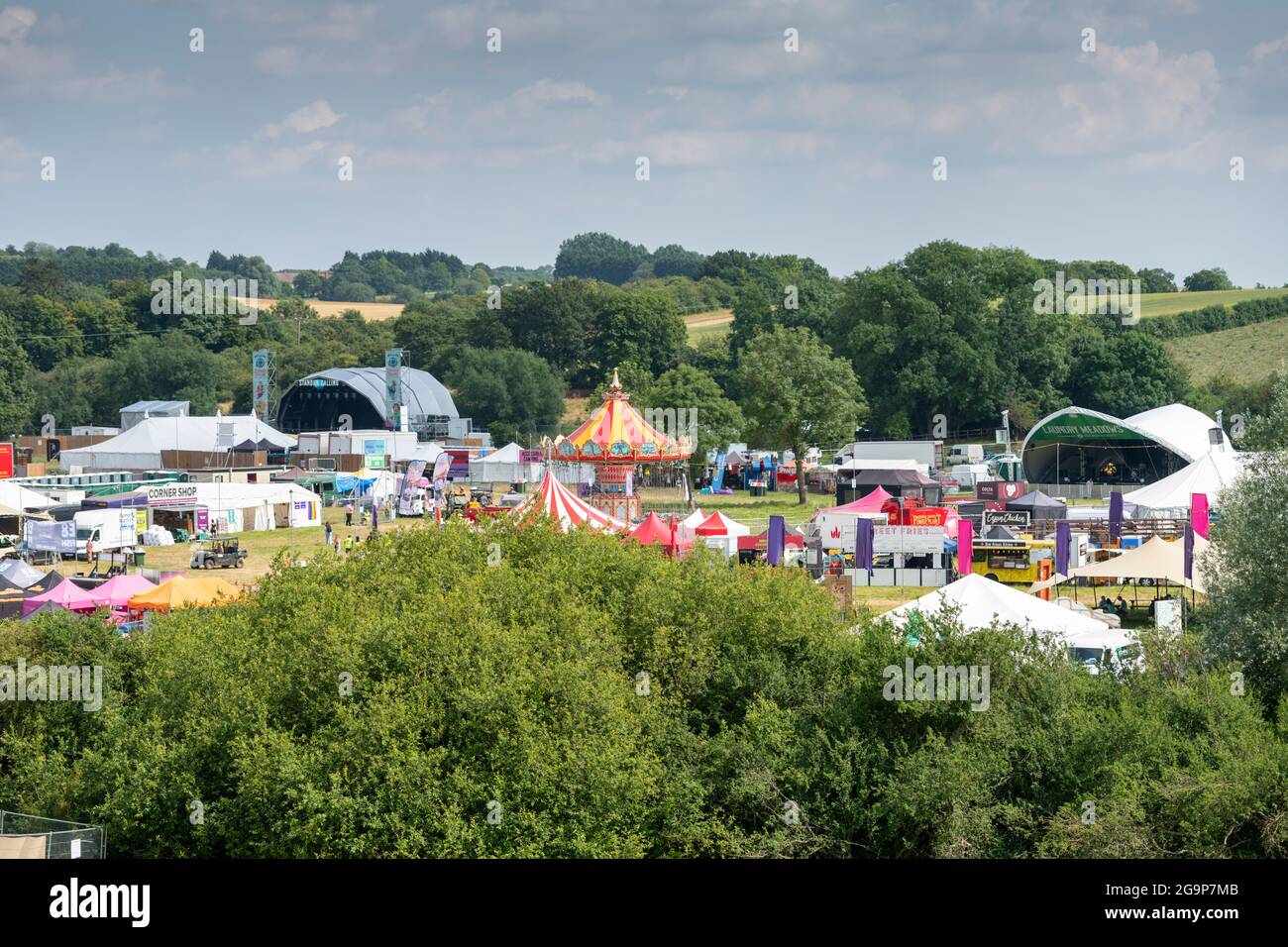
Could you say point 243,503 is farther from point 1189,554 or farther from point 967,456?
point 967,456

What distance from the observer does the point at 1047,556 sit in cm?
3619

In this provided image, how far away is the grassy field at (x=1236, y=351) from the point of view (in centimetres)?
9925

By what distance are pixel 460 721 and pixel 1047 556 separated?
72.8ft

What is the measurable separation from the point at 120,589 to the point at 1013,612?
17611 mm

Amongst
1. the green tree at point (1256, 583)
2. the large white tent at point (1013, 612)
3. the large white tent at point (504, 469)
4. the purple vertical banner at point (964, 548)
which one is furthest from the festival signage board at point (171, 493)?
the green tree at point (1256, 583)

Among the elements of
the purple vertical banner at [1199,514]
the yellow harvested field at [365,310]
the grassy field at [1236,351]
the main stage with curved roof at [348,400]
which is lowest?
the purple vertical banner at [1199,514]

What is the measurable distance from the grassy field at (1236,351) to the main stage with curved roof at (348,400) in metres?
51.5

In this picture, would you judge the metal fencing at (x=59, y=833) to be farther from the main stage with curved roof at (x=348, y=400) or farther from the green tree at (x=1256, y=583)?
the main stage with curved roof at (x=348, y=400)

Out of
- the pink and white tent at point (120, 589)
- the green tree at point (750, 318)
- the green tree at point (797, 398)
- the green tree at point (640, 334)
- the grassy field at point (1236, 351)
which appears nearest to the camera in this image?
the pink and white tent at point (120, 589)

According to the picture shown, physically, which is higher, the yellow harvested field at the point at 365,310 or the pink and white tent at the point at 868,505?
the yellow harvested field at the point at 365,310

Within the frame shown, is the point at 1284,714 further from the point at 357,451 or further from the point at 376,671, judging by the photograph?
the point at 357,451

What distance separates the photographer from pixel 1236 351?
346 feet

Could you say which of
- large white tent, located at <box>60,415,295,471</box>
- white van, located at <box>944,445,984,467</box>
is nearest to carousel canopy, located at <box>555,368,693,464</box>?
white van, located at <box>944,445,984,467</box>
